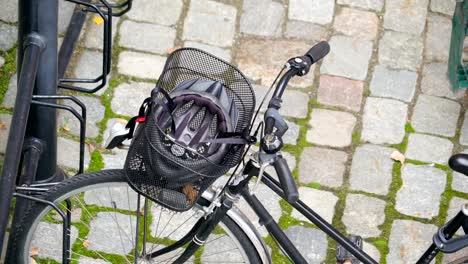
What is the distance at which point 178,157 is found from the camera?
10.6 feet

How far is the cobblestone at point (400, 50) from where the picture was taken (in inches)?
224

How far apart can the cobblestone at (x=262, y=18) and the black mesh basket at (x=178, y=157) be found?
223cm

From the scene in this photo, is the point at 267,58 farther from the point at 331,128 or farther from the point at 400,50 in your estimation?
the point at 400,50

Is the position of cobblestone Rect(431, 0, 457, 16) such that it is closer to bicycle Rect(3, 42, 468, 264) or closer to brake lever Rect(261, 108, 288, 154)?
bicycle Rect(3, 42, 468, 264)

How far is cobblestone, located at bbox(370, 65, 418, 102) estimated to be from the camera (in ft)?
18.1

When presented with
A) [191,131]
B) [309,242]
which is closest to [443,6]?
[309,242]

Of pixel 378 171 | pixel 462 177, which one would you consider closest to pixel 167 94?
pixel 378 171

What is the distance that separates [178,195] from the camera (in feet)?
11.0

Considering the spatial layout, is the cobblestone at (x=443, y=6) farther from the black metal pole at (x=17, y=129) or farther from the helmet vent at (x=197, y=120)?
the black metal pole at (x=17, y=129)

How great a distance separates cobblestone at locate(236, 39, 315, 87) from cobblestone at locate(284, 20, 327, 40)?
0.07 meters

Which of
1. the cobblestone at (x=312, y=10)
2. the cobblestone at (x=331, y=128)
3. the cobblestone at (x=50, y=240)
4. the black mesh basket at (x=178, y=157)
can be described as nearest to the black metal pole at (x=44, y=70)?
the cobblestone at (x=50, y=240)

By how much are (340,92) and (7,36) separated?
7.47 feet

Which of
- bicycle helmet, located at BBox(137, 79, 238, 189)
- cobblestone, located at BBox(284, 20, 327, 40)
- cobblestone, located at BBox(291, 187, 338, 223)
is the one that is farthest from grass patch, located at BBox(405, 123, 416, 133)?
bicycle helmet, located at BBox(137, 79, 238, 189)

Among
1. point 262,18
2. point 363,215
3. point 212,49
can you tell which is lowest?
point 363,215
